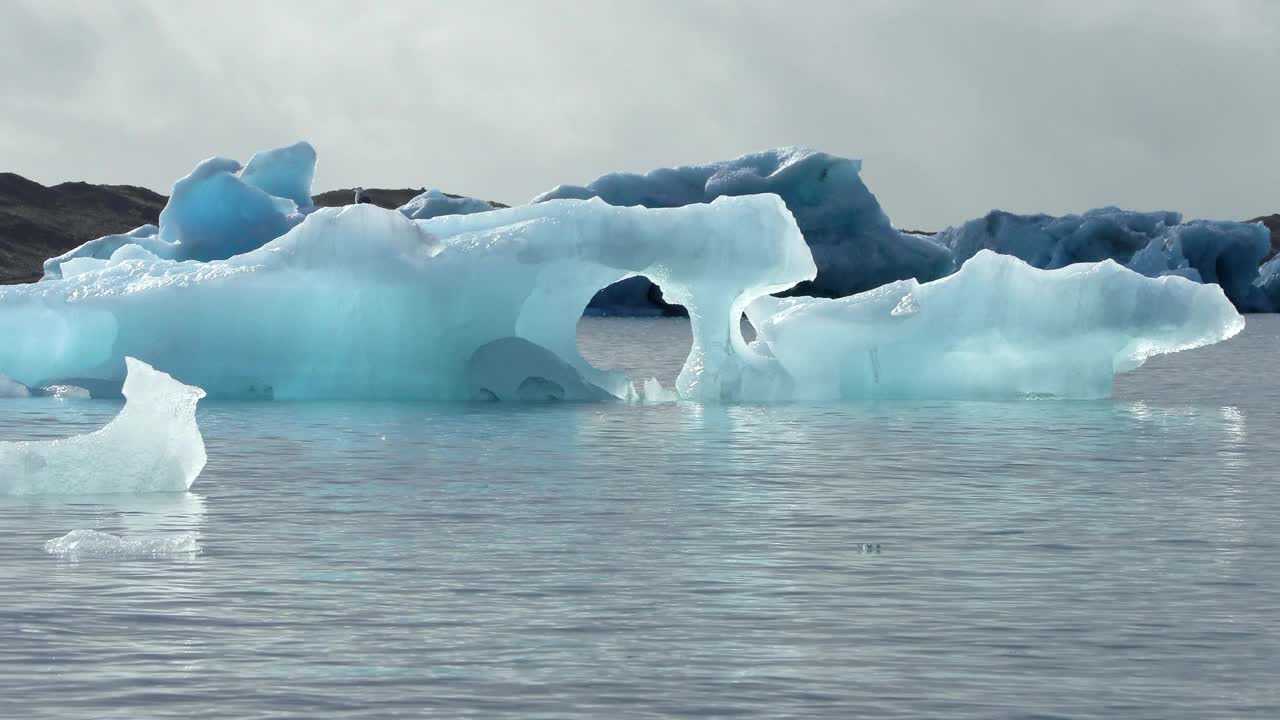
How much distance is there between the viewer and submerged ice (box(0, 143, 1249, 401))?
20344mm

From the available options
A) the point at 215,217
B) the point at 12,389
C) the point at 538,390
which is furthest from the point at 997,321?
the point at 215,217

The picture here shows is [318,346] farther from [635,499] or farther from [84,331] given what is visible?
[635,499]

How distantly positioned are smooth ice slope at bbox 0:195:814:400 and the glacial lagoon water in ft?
11.8

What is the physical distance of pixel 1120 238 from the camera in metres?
60.3

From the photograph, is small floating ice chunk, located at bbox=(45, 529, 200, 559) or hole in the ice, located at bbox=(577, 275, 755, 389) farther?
hole in the ice, located at bbox=(577, 275, 755, 389)

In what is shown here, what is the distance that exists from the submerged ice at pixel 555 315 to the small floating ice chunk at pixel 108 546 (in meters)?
10.3

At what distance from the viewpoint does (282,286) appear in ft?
66.8

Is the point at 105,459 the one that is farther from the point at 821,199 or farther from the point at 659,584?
the point at 821,199

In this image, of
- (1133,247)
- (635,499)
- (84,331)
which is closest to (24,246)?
(1133,247)

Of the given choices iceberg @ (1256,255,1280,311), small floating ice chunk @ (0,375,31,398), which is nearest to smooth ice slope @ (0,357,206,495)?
small floating ice chunk @ (0,375,31,398)

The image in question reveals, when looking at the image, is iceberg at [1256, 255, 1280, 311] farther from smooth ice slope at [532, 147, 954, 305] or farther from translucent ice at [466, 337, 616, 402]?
translucent ice at [466, 337, 616, 402]

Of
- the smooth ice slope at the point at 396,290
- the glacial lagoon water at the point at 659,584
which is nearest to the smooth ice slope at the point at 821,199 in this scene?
the smooth ice slope at the point at 396,290

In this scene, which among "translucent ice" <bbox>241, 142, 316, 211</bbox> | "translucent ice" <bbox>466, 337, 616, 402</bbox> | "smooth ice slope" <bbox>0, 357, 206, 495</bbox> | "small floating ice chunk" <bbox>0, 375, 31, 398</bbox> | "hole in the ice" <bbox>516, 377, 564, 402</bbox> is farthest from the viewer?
"translucent ice" <bbox>241, 142, 316, 211</bbox>

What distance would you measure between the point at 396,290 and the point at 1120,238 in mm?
43924
